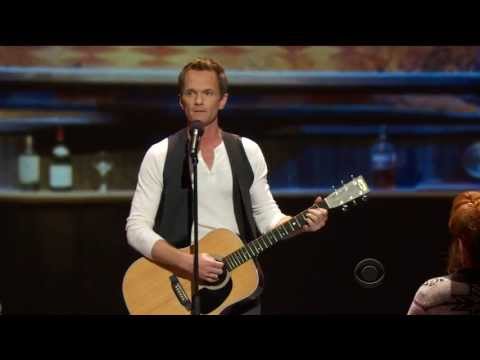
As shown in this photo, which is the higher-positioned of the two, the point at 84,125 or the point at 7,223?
the point at 84,125

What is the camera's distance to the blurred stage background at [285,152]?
4.42 meters

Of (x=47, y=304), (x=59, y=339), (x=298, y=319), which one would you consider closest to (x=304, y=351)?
(x=298, y=319)

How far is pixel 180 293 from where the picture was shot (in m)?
3.84

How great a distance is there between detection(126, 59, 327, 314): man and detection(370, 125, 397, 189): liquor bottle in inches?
29.4

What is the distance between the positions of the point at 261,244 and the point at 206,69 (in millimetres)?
879

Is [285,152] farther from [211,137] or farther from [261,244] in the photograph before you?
[261,244]

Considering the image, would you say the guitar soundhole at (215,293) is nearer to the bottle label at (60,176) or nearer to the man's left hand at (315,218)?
the man's left hand at (315,218)

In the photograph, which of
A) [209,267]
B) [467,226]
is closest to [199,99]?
[209,267]

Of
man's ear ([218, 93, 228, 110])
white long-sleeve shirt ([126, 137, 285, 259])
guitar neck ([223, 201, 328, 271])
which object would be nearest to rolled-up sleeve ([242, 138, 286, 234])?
white long-sleeve shirt ([126, 137, 285, 259])

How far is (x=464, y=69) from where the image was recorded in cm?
440
